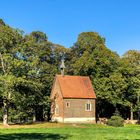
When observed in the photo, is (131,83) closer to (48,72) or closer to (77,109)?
(77,109)

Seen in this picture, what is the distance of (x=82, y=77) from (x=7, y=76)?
18.9 metres

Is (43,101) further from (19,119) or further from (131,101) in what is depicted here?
(131,101)

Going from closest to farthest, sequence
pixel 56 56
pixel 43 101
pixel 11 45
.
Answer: pixel 11 45 < pixel 43 101 < pixel 56 56

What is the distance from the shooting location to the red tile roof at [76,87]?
64.7 meters

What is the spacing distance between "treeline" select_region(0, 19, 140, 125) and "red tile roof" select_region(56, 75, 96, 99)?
2.64 m

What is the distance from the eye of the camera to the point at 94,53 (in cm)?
6956

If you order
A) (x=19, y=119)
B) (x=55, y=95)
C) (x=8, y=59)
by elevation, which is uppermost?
(x=8, y=59)

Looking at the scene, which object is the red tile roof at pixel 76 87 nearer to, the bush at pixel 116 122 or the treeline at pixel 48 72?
the treeline at pixel 48 72

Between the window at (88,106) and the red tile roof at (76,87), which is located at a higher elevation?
the red tile roof at (76,87)

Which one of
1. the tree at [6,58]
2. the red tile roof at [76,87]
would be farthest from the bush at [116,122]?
the tree at [6,58]

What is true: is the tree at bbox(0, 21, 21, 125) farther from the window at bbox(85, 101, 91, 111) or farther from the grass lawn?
the window at bbox(85, 101, 91, 111)

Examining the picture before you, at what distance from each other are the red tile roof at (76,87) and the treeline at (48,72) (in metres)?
2.64

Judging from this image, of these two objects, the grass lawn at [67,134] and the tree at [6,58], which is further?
the tree at [6,58]

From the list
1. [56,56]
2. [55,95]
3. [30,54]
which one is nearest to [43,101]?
[55,95]
